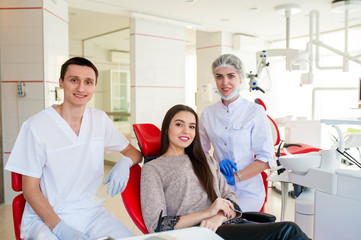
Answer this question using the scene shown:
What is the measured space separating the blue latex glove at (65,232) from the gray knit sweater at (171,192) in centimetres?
32

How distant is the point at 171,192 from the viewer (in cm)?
159

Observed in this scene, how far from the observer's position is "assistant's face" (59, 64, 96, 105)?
5.23 feet

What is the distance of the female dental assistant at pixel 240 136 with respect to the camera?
1.95 meters

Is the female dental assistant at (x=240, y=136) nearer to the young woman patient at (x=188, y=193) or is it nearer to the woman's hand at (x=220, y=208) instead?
the young woman patient at (x=188, y=193)

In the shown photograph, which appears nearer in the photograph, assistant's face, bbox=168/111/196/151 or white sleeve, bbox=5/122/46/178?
white sleeve, bbox=5/122/46/178

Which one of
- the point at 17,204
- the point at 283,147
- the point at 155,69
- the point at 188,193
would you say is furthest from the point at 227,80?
the point at 155,69

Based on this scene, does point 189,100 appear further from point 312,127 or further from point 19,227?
point 19,227

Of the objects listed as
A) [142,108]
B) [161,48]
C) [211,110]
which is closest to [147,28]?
[161,48]

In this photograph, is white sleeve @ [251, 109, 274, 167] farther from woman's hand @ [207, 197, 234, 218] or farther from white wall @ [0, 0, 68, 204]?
white wall @ [0, 0, 68, 204]

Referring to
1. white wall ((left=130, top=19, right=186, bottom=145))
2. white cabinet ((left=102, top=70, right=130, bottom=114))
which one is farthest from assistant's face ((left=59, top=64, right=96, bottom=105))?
white cabinet ((left=102, top=70, right=130, bottom=114))

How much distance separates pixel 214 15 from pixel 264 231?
148 inches

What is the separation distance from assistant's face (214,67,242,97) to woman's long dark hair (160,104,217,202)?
36 cm

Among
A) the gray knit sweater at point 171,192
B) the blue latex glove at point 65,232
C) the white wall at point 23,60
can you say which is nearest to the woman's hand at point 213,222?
the gray knit sweater at point 171,192

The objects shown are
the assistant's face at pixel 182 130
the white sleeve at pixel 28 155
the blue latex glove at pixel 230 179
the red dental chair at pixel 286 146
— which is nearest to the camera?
the white sleeve at pixel 28 155
